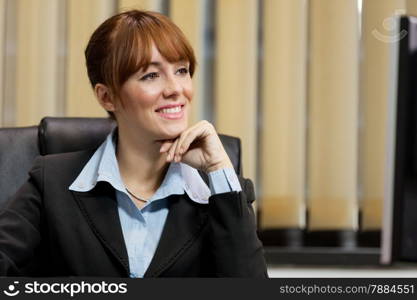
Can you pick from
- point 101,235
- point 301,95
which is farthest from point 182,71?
point 301,95

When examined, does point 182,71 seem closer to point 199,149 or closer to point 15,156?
point 199,149

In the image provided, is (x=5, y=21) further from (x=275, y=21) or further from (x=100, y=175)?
(x=100, y=175)

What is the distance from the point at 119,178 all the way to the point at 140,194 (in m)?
0.06

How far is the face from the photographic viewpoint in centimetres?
147

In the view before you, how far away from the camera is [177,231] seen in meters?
1.44

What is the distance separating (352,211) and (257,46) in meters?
0.64

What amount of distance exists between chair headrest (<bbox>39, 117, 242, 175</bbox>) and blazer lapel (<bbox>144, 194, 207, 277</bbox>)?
0.75ft

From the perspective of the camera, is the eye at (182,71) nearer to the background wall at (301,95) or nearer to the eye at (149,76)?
the eye at (149,76)

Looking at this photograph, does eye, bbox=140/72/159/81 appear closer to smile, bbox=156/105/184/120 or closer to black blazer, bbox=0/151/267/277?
smile, bbox=156/105/184/120

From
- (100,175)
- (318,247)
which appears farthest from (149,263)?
(318,247)

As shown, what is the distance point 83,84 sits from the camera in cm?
241

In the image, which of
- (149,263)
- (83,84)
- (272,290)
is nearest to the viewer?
(272,290)

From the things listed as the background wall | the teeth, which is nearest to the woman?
the teeth

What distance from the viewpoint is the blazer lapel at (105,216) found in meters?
1.40
